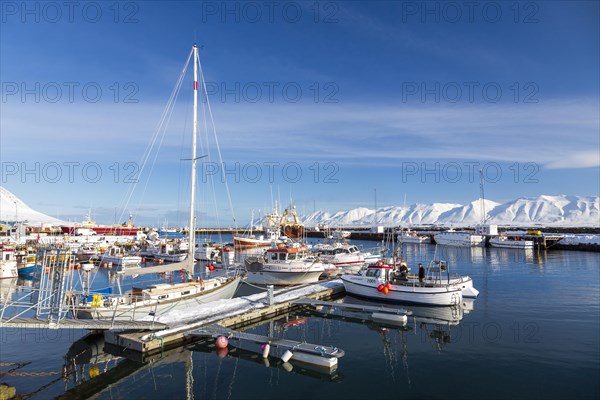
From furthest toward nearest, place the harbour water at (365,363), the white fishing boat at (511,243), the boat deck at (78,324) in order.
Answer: the white fishing boat at (511,243), the boat deck at (78,324), the harbour water at (365,363)

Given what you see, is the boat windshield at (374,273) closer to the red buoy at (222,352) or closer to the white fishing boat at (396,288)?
the white fishing boat at (396,288)

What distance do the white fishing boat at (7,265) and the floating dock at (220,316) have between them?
3440 cm

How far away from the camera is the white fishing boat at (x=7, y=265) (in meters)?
44.3

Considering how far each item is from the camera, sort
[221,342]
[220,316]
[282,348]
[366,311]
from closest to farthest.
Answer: [282,348] < [221,342] < [220,316] < [366,311]

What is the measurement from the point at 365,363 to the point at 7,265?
46.2 meters

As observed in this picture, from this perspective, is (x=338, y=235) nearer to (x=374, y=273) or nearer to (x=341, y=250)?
(x=341, y=250)

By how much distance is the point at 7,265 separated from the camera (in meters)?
44.6

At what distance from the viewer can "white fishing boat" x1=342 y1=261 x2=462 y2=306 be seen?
87.9 ft

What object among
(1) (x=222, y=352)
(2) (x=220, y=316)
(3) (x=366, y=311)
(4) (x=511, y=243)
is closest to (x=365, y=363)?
(1) (x=222, y=352)

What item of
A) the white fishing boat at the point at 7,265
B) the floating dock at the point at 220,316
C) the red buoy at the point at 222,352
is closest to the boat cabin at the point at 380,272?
the floating dock at the point at 220,316

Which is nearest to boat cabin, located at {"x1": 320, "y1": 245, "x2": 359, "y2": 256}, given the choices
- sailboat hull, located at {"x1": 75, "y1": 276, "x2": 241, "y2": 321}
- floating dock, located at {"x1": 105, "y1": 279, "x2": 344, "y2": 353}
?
floating dock, located at {"x1": 105, "y1": 279, "x2": 344, "y2": 353}

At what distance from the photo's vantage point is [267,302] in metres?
25.7

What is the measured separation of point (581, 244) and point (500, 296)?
215ft

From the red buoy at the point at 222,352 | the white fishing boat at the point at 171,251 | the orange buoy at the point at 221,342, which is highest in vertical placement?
the white fishing boat at the point at 171,251
